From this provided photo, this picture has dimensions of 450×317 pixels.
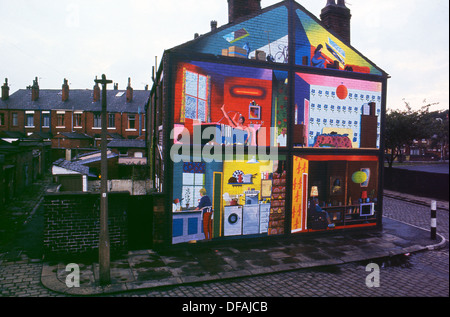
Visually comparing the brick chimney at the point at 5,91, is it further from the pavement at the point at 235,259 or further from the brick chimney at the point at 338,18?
the brick chimney at the point at 338,18

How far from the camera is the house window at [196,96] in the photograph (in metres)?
11.0

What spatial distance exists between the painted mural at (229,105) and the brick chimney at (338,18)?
13.6ft

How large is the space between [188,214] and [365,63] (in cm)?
963

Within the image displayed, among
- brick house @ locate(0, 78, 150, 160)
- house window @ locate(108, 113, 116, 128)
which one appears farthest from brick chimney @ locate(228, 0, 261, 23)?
house window @ locate(108, 113, 116, 128)

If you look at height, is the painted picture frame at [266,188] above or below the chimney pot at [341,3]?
below

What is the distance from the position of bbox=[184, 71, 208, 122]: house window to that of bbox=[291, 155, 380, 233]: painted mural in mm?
4088

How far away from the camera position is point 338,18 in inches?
563

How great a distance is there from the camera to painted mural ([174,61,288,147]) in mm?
11031

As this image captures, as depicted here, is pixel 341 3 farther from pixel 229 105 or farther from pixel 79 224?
pixel 79 224

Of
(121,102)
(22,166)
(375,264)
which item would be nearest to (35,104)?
(121,102)

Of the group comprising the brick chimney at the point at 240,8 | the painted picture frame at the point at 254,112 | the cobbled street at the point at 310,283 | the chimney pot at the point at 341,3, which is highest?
the chimney pot at the point at 341,3

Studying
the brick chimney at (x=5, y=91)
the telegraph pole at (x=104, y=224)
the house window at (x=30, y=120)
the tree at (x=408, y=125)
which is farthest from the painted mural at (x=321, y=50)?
the brick chimney at (x=5, y=91)

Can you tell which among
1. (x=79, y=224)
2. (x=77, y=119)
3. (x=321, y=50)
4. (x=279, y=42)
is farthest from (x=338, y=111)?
(x=77, y=119)
